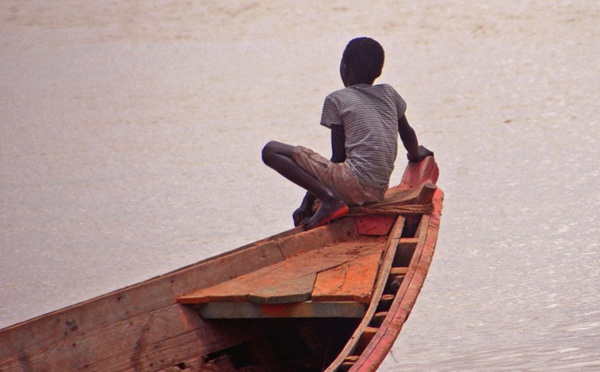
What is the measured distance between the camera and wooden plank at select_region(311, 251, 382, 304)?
3.21m

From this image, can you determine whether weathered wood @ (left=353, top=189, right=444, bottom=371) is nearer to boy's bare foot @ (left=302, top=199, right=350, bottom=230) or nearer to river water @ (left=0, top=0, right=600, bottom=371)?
boy's bare foot @ (left=302, top=199, right=350, bottom=230)

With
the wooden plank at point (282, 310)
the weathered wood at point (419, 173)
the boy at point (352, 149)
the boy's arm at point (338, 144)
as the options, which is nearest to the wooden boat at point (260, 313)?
the wooden plank at point (282, 310)

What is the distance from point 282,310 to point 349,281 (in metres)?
0.23

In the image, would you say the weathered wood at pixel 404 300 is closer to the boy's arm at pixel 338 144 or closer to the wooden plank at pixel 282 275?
the wooden plank at pixel 282 275

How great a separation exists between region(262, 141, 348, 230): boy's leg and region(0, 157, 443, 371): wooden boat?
6 cm

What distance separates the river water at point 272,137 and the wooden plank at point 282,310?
4.44 ft

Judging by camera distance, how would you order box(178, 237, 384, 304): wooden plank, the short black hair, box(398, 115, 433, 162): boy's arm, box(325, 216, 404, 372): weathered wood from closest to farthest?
box(325, 216, 404, 372): weathered wood
box(178, 237, 384, 304): wooden plank
the short black hair
box(398, 115, 433, 162): boy's arm

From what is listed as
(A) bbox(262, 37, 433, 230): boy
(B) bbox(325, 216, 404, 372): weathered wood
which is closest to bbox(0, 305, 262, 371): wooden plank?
(B) bbox(325, 216, 404, 372): weathered wood

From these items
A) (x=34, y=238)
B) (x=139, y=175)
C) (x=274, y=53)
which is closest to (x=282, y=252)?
(x=34, y=238)

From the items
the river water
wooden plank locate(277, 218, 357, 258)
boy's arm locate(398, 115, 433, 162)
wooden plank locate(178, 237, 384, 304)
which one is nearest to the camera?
wooden plank locate(178, 237, 384, 304)

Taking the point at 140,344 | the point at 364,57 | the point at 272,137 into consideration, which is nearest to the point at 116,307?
the point at 140,344

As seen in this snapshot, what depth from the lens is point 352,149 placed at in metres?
4.00

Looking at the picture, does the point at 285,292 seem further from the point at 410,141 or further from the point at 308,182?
the point at 410,141

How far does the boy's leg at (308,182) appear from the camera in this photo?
3.96 m
